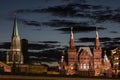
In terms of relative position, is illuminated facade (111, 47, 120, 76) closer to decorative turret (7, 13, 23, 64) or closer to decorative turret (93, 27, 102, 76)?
decorative turret (93, 27, 102, 76)

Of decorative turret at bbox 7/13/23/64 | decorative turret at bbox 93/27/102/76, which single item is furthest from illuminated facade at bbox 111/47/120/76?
decorative turret at bbox 7/13/23/64

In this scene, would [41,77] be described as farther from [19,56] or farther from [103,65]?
[19,56]

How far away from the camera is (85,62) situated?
119062mm

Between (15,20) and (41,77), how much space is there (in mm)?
96270

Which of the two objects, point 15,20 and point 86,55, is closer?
point 86,55

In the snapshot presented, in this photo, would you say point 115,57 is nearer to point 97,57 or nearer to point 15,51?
point 97,57

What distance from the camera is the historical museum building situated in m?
117

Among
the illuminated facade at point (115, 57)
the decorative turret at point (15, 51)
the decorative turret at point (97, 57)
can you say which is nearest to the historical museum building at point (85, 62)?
the decorative turret at point (97, 57)

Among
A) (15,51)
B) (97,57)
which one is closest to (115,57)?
(97,57)

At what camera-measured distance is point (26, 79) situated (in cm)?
5131

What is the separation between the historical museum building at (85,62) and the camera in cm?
11656

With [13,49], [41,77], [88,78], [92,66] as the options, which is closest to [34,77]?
[41,77]

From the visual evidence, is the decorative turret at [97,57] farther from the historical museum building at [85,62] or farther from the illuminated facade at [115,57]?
the illuminated facade at [115,57]

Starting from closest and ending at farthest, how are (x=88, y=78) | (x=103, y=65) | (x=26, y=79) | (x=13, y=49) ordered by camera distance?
(x=26, y=79)
(x=88, y=78)
(x=103, y=65)
(x=13, y=49)
